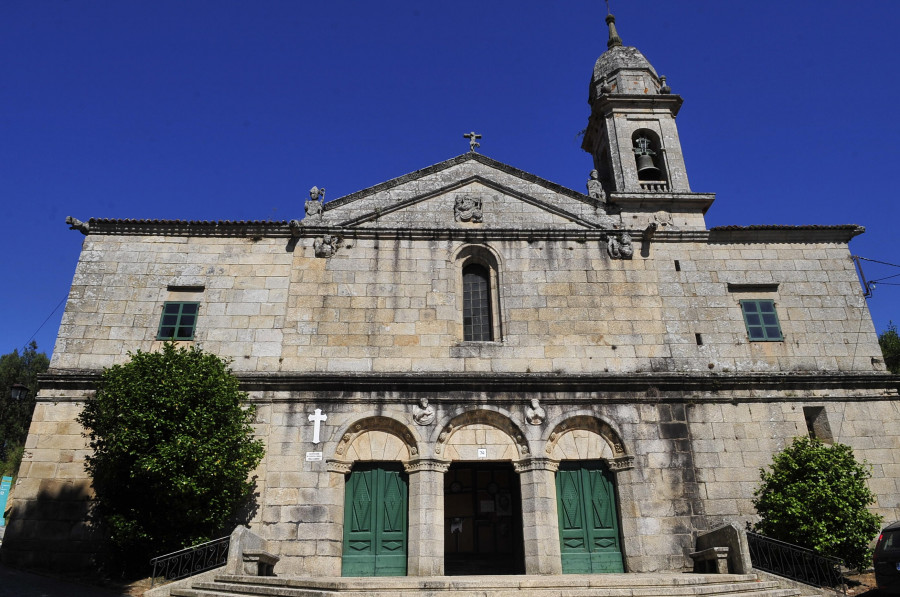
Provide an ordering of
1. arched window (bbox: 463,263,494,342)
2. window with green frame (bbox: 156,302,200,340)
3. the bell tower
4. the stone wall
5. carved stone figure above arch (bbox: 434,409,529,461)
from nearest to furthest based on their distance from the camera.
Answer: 1. carved stone figure above arch (bbox: 434,409,529,461)
2. the stone wall
3. window with green frame (bbox: 156,302,200,340)
4. arched window (bbox: 463,263,494,342)
5. the bell tower

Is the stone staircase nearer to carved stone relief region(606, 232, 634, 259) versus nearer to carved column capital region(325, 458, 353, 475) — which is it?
carved column capital region(325, 458, 353, 475)

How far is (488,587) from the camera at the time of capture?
10266 mm

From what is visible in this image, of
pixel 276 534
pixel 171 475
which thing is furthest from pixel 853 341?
pixel 171 475

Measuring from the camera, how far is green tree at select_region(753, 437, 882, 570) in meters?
11.9

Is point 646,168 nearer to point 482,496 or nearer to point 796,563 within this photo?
point 482,496

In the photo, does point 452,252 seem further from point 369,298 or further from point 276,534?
point 276,534

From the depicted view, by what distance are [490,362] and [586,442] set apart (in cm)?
302

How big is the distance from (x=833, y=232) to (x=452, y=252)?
10889mm

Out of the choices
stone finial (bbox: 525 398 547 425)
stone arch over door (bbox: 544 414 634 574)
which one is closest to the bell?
stone arch over door (bbox: 544 414 634 574)

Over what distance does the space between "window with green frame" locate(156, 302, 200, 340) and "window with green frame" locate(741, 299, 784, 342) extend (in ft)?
47.7

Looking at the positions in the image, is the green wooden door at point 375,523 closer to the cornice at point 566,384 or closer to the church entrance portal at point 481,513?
the cornice at point 566,384

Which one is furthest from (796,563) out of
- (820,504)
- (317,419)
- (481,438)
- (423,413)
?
(317,419)

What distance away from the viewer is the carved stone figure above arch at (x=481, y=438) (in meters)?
14.2

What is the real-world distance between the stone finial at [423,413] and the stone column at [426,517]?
2.93 ft
